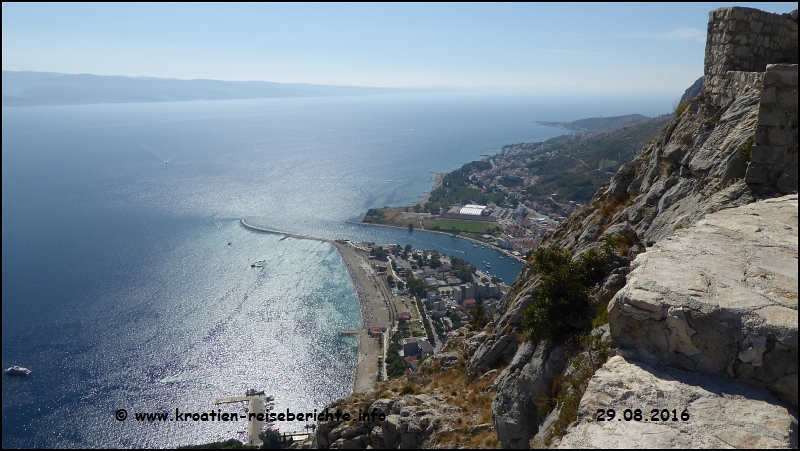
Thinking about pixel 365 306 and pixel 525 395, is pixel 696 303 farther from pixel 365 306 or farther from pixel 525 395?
pixel 365 306

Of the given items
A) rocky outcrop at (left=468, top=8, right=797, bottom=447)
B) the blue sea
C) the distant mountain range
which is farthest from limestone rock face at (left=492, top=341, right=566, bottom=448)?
the distant mountain range

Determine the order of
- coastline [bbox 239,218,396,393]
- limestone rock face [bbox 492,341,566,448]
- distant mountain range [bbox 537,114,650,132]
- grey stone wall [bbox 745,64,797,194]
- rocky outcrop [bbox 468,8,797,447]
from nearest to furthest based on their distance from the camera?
rocky outcrop [bbox 468,8,797,447] < grey stone wall [bbox 745,64,797,194] < limestone rock face [bbox 492,341,566,448] < coastline [bbox 239,218,396,393] < distant mountain range [bbox 537,114,650,132]

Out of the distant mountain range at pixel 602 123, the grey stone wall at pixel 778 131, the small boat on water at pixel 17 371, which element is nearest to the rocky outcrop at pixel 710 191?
the grey stone wall at pixel 778 131

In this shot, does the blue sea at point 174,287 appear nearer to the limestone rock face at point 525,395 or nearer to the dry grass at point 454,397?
the dry grass at point 454,397

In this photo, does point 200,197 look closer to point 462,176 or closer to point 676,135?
point 462,176

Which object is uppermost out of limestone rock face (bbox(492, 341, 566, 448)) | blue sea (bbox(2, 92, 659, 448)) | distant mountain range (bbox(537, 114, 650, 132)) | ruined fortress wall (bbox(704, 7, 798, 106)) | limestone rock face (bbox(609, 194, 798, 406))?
distant mountain range (bbox(537, 114, 650, 132))

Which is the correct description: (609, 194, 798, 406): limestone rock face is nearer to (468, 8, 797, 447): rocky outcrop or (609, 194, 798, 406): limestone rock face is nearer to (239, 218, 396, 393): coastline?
(468, 8, 797, 447): rocky outcrop
